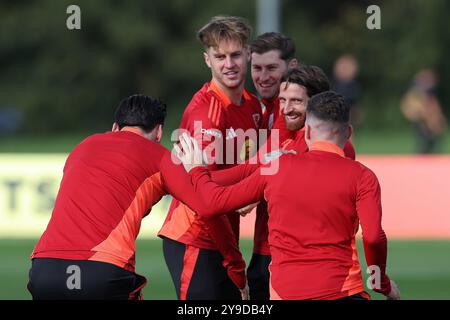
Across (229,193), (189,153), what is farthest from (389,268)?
(229,193)

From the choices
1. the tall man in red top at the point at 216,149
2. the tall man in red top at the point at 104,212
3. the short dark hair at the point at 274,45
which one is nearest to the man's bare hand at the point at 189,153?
the tall man in red top at the point at 104,212

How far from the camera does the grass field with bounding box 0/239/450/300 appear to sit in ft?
36.5

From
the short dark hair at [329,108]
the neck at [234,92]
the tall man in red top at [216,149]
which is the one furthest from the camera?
the neck at [234,92]

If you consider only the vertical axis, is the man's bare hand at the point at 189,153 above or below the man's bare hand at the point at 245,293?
above

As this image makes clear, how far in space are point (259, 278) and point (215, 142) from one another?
1.08 metres

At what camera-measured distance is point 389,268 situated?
41.7 ft

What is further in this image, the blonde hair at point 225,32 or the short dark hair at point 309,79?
the blonde hair at point 225,32

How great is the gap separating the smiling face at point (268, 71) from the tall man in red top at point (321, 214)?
4.59ft

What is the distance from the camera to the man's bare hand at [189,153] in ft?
21.4

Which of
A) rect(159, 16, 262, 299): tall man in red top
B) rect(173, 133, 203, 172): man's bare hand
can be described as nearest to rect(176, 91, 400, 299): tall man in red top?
rect(173, 133, 203, 172): man's bare hand

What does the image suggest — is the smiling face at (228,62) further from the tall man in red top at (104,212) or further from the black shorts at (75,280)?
the black shorts at (75,280)

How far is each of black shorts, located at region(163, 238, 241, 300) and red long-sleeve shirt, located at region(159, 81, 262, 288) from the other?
0.20 feet

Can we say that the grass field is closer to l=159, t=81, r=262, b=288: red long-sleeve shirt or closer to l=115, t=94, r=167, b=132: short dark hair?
l=159, t=81, r=262, b=288: red long-sleeve shirt

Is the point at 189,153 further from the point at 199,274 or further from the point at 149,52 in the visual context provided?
the point at 149,52
